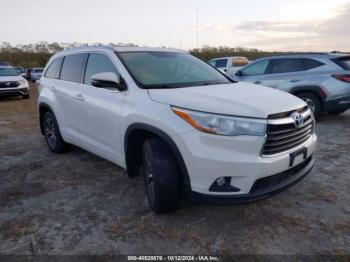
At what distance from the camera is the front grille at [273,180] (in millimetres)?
2582

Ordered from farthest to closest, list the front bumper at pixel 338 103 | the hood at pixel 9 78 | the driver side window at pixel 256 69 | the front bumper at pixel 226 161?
the hood at pixel 9 78 → the driver side window at pixel 256 69 → the front bumper at pixel 338 103 → the front bumper at pixel 226 161

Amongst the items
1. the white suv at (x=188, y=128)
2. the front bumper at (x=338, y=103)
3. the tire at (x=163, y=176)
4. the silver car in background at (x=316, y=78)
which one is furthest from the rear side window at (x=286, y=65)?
the tire at (x=163, y=176)

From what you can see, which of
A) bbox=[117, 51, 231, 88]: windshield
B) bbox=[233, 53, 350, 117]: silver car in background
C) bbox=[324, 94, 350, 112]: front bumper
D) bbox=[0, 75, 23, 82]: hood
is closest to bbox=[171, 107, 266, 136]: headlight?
bbox=[117, 51, 231, 88]: windshield

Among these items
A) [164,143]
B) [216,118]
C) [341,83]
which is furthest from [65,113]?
[341,83]

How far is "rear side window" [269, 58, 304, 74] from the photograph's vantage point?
7.54 meters

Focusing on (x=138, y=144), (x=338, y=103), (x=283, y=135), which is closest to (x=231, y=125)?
(x=283, y=135)

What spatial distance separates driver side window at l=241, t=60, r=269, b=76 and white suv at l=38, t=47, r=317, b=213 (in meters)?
4.64

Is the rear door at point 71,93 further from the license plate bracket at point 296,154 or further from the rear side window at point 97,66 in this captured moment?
the license plate bracket at point 296,154

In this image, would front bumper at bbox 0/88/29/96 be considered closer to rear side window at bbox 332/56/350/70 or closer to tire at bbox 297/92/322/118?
tire at bbox 297/92/322/118

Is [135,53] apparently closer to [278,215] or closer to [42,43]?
[278,215]

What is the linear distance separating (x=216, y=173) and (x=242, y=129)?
0.42 metres

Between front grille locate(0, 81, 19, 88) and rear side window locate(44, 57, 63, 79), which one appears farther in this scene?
front grille locate(0, 81, 19, 88)

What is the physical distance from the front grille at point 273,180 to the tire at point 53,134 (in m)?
3.44

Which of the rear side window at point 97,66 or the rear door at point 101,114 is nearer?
the rear door at point 101,114
